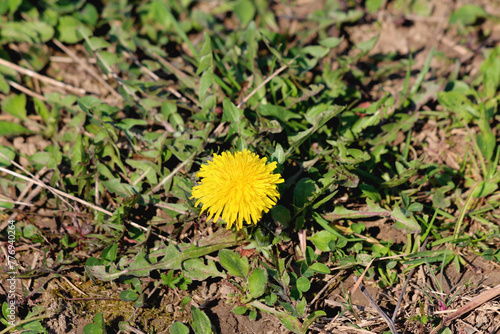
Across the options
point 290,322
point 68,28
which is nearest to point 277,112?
point 290,322

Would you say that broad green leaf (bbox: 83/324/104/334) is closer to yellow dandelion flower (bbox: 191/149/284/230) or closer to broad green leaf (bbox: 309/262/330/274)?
yellow dandelion flower (bbox: 191/149/284/230)

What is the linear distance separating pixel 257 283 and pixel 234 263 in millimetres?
213

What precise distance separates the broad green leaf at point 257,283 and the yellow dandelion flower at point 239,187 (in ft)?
1.29

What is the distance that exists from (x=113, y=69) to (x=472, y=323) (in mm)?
3407

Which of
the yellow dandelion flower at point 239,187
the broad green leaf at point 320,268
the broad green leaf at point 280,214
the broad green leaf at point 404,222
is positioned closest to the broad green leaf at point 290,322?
the broad green leaf at point 320,268

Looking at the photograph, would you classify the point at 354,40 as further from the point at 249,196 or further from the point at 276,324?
the point at 276,324

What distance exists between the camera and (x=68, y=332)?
7.68 ft

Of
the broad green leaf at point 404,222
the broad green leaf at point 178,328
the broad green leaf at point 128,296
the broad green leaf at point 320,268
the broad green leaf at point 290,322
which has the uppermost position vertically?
the broad green leaf at point 404,222

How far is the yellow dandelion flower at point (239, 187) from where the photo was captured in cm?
205

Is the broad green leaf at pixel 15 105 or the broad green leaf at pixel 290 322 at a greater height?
the broad green leaf at pixel 15 105

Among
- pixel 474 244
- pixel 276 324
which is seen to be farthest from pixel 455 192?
pixel 276 324

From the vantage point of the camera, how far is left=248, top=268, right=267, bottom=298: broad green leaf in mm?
2262

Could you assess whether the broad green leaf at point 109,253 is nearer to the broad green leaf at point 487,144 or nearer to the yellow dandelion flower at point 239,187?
the yellow dandelion flower at point 239,187

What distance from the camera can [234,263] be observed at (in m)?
2.41
